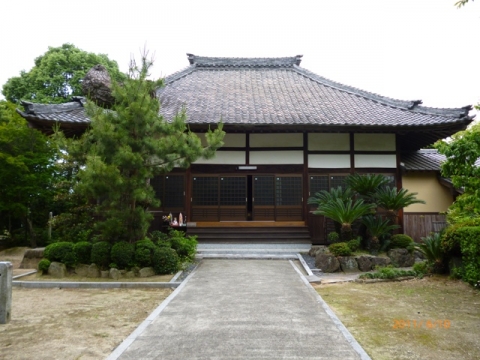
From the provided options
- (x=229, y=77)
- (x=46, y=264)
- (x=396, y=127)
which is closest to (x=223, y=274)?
(x=46, y=264)

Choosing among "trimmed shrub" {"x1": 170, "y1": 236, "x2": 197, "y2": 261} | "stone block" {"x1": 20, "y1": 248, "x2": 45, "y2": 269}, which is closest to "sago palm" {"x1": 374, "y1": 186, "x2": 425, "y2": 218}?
"trimmed shrub" {"x1": 170, "y1": 236, "x2": 197, "y2": 261}

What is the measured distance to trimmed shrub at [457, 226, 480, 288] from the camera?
7.46 metres

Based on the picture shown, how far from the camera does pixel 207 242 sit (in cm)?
1281

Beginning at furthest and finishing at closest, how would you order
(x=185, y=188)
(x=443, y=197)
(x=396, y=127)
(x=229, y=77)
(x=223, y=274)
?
(x=229, y=77) → (x=443, y=197) → (x=185, y=188) → (x=396, y=127) → (x=223, y=274)

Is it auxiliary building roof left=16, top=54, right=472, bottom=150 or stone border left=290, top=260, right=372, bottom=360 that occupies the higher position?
auxiliary building roof left=16, top=54, right=472, bottom=150

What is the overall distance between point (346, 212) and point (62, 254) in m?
7.96

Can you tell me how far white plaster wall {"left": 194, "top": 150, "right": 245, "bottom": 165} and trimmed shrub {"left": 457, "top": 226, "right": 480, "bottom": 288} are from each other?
787 centimetres

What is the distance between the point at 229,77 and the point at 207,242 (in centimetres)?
995

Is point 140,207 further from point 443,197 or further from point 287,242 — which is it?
point 443,197

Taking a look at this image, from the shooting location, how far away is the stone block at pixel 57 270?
9.11 meters

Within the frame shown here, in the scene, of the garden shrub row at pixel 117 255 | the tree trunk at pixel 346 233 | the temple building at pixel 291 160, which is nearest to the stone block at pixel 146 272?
the garden shrub row at pixel 117 255

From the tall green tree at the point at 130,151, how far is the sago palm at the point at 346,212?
4039 mm

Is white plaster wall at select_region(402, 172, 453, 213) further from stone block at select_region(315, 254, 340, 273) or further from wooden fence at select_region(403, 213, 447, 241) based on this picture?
stone block at select_region(315, 254, 340, 273)

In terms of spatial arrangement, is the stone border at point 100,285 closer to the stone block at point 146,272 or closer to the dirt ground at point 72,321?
the dirt ground at point 72,321
